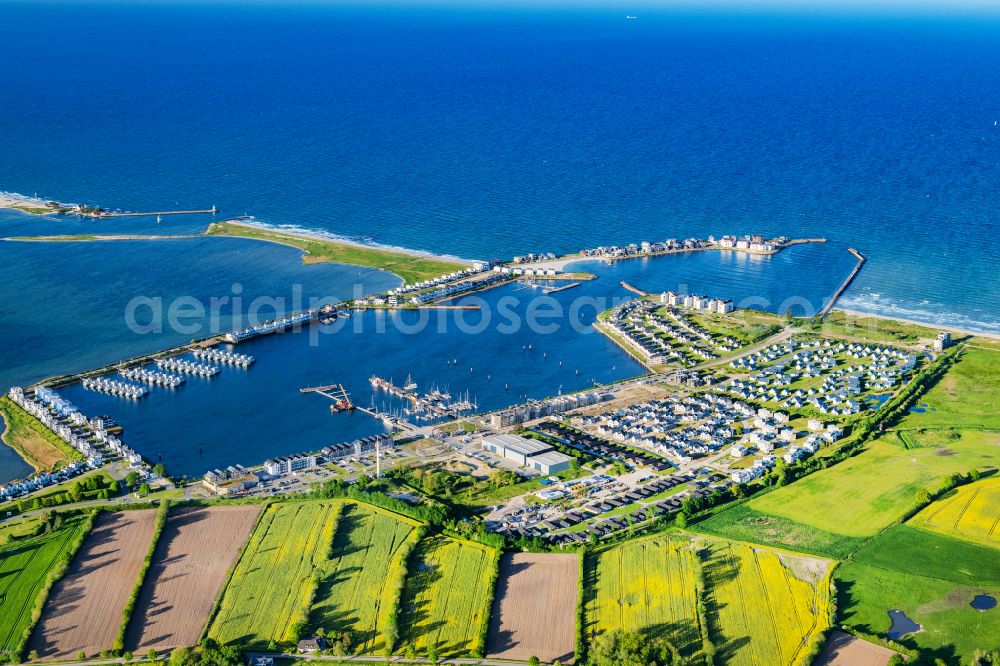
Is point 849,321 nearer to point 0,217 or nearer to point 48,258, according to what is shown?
point 48,258

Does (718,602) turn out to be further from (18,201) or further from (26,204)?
(18,201)

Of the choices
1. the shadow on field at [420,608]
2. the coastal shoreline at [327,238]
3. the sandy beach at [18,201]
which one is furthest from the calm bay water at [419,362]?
the sandy beach at [18,201]

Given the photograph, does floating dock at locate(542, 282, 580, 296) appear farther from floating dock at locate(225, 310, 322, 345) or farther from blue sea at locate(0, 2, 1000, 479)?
floating dock at locate(225, 310, 322, 345)

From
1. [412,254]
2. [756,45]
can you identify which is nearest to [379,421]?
[412,254]

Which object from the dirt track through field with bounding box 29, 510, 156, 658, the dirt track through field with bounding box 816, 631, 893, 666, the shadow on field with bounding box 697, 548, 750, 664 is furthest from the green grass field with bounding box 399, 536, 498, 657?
the dirt track through field with bounding box 816, 631, 893, 666

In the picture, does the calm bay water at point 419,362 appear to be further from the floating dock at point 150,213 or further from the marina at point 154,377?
A: the floating dock at point 150,213

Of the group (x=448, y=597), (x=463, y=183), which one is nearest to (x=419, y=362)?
(x=448, y=597)
